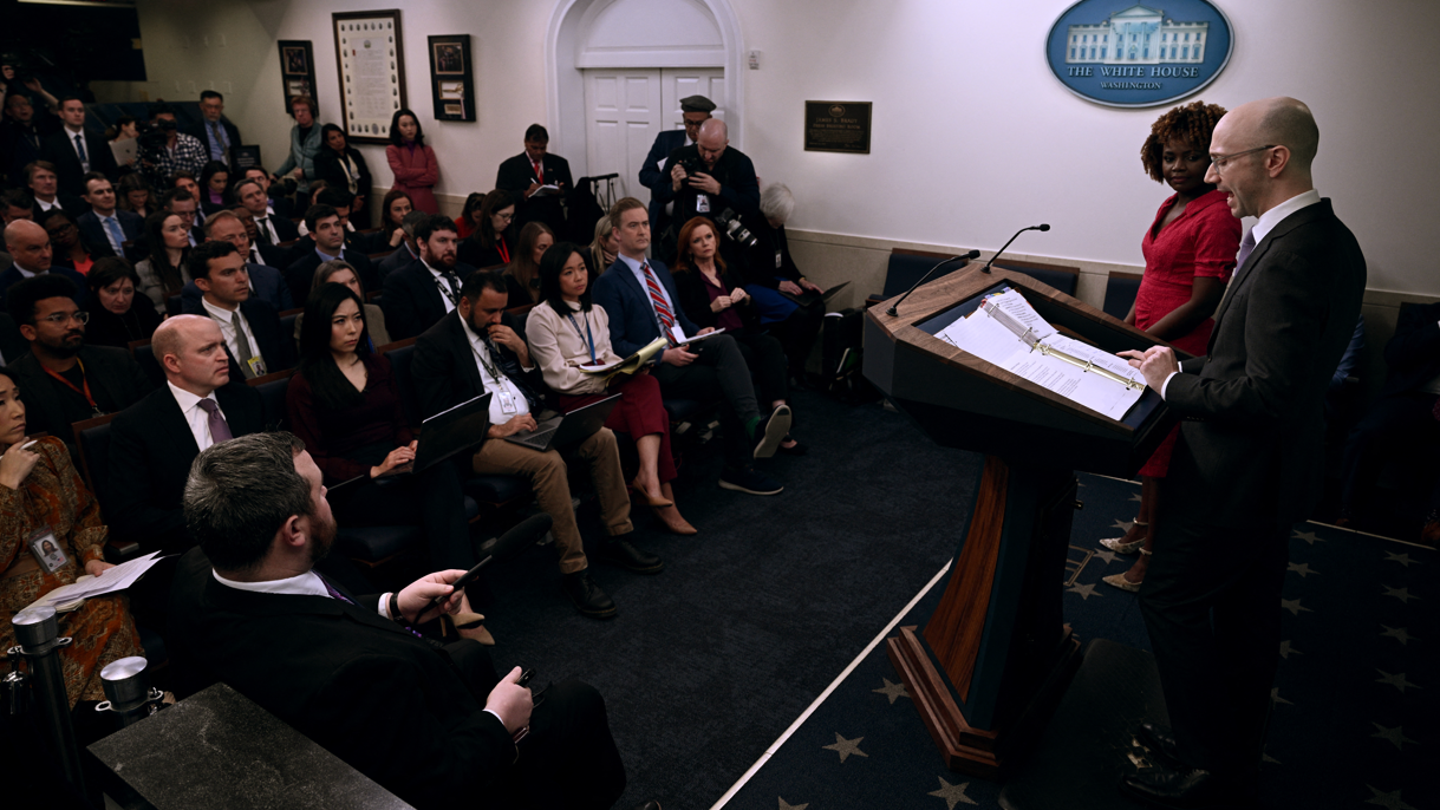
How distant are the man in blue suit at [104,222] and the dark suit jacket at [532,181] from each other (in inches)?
97.5

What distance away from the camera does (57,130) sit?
8.05 meters

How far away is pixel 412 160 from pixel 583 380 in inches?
207

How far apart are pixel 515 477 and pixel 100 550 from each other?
4.23 feet

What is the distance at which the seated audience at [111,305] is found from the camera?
3.82 m

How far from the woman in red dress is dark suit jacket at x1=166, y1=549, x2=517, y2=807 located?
221 centimetres

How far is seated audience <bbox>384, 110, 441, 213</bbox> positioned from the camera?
7871 mm

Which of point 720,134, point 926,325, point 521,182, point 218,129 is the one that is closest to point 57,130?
point 218,129

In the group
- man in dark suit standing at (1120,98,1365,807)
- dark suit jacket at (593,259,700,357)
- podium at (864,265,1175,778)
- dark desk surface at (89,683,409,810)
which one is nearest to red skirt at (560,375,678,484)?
dark suit jacket at (593,259,700,357)

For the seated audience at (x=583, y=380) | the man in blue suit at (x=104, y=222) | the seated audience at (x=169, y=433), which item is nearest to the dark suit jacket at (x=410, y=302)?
the seated audience at (x=583, y=380)

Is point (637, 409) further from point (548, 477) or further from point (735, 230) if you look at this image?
point (735, 230)

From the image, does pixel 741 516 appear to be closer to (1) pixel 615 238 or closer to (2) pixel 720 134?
(1) pixel 615 238

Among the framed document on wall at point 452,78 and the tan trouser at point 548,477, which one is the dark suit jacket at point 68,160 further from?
the tan trouser at point 548,477

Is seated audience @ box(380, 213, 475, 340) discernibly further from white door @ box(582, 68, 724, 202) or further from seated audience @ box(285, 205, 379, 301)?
white door @ box(582, 68, 724, 202)

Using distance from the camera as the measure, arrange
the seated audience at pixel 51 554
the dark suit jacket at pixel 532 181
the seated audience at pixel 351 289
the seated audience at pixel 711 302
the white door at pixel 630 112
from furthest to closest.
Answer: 1. the white door at pixel 630 112
2. the dark suit jacket at pixel 532 181
3. the seated audience at pixel 711 302
4. the seated audience at pixel 351 289
5. the seated audience at pixel 51 554
